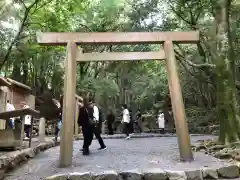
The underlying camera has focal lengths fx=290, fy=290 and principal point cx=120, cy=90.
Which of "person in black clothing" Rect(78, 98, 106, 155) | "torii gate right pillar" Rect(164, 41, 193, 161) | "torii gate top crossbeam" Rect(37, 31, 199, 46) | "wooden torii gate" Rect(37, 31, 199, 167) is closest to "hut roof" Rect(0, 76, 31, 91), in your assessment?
"person in black clothing" Rect(78, 98, 106, 155)

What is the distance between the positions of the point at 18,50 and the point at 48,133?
9.55 metres

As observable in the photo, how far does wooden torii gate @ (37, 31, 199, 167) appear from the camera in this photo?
758cm

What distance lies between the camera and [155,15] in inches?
581

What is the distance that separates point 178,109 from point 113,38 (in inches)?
106

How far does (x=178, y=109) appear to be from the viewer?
7.81 m

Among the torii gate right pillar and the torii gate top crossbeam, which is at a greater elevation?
the torii gate top crossbeam

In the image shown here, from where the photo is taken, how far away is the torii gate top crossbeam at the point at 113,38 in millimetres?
8070

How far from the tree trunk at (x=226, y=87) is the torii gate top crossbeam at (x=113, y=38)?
1.68 m

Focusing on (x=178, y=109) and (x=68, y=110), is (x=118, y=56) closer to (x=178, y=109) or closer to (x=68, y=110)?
(x=68, y=110)

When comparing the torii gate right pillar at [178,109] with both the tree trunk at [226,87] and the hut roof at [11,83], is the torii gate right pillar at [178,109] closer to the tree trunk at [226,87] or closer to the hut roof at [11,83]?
the tree trunk at [226,87]

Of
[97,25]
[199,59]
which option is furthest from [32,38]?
[199,59]

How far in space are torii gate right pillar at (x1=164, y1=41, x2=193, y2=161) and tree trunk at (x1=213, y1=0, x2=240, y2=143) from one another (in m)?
2.18

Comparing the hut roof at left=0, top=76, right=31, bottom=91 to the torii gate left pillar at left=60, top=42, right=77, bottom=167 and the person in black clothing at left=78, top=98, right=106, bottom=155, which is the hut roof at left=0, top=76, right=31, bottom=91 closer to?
the person in black clothing at left=78, top=98, right=106, bottom=155

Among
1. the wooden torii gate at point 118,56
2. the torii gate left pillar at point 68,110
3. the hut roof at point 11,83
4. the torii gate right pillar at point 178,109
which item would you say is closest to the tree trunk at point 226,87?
the wooden torii gate at point 118,56
